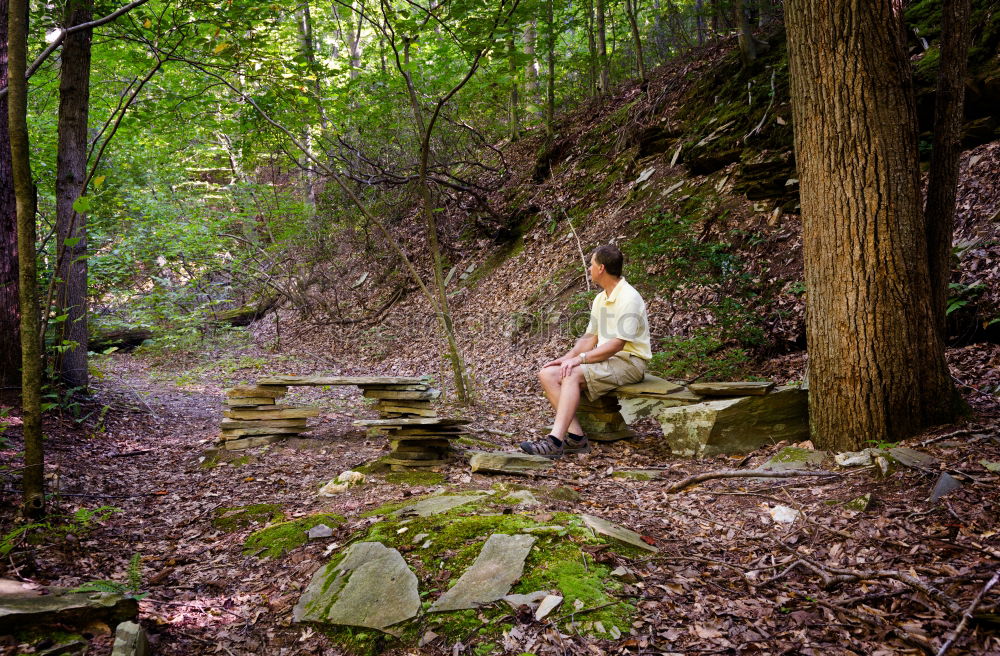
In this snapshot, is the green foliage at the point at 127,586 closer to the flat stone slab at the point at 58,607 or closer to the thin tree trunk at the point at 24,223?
the flat stone slab at the point at 58,607

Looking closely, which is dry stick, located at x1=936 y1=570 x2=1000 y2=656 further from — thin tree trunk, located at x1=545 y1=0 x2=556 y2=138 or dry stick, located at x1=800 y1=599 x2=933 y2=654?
thin tree trunk, located at x1=545 y1=0 x2=556 y2=138

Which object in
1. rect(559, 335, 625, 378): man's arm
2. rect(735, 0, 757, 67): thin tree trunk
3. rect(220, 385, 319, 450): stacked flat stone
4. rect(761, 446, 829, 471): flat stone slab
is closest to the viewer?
rect(761, 446, 829, 471): flat stone slab

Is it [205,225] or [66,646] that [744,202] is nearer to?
[66,646]

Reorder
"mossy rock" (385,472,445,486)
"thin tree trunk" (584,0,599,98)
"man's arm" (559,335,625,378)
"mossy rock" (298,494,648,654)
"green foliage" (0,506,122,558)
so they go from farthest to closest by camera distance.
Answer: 1. "thin tree trunk" (584,0,599,98)
2. "man's arm" (559,335,625,378)
3. "mossy rock" (385,472,445,486)
4. "green foliage" (0,506,122,558)
5. "mossy rock" (298,494,648,654)

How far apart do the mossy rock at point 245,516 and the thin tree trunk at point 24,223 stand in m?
1.19

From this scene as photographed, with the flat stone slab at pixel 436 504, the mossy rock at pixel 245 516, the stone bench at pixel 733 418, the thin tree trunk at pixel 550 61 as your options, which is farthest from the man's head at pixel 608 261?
the thin tree trunk at pixel 550 61

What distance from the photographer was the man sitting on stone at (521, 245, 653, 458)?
502cm

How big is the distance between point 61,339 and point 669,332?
22.8 ft

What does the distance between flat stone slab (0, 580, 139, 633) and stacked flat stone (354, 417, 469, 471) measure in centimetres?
247

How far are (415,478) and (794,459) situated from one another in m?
2.79

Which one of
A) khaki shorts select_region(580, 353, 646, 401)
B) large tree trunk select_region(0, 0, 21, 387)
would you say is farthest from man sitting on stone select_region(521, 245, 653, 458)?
large tree trunk select_region(0, 0, 21, 387)

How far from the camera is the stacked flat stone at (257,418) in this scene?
581cm

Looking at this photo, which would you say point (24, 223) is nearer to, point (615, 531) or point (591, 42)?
point (615, 531)

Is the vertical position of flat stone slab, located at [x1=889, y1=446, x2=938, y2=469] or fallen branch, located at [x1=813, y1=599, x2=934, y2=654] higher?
flat stone slab, located at [x1=889, y1=446, x2=938, y2=469]
